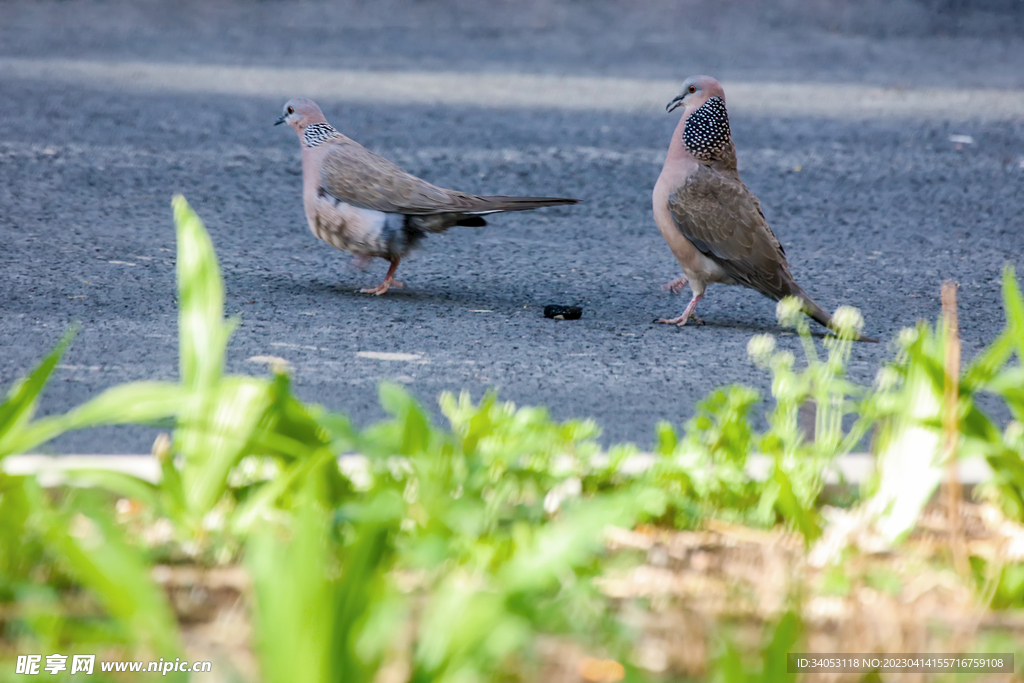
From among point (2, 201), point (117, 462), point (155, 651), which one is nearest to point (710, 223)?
point (117, 462)

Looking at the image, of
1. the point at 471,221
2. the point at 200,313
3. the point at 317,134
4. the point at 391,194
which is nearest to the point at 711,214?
the point at 471,221

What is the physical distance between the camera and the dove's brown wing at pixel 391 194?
16.8 feet

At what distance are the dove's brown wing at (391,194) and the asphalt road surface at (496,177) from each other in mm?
405

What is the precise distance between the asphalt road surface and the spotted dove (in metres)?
0.28

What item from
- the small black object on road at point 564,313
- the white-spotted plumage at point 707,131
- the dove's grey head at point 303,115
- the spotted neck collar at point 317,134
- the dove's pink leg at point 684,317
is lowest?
the small black object on road at point 564,313

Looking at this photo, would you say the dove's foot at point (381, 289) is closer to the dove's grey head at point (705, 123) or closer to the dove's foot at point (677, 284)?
the dove's foot at point (677, 284)

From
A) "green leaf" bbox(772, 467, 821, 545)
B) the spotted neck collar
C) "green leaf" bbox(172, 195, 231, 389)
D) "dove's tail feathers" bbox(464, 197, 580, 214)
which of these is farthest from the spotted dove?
"green leaf" bbox(172, 195, 231, 389)

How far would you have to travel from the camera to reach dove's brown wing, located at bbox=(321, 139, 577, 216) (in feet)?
16.8

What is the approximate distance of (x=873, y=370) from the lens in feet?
13.9

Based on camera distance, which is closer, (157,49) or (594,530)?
(594,530)

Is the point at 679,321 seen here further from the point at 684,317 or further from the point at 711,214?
the point at 711,214

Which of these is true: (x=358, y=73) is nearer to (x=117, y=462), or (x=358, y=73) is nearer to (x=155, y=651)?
(x=117, y=462)

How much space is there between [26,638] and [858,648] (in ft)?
3.57

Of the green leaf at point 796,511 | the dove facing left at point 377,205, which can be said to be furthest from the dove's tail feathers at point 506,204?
the green leaf at point 796,511
